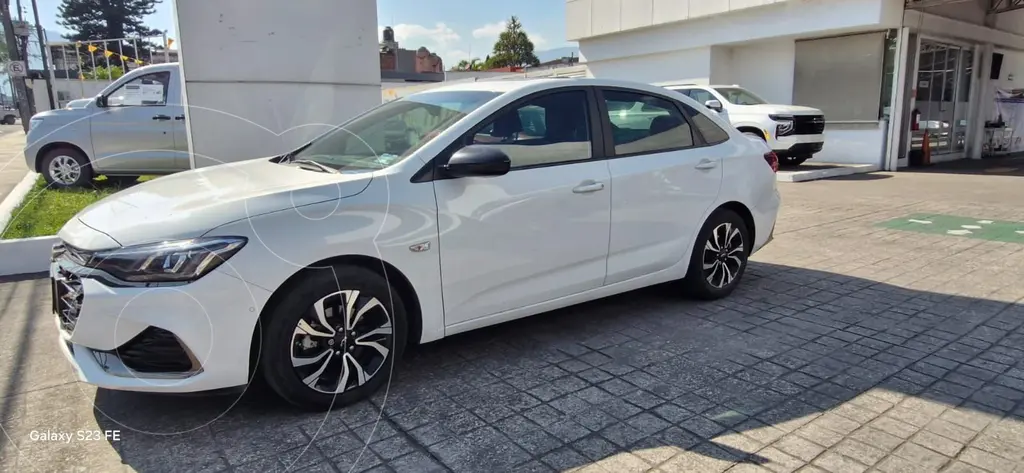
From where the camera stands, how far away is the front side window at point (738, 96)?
1438 cm

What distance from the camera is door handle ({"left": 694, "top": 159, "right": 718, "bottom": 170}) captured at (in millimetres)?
4641

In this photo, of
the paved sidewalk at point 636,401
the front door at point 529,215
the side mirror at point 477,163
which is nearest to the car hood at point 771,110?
the paved sidewalk at point 636,401

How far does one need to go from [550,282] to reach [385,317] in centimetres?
109

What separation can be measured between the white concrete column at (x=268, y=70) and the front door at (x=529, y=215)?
139 inches

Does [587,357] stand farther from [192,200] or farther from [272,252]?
[192,200]

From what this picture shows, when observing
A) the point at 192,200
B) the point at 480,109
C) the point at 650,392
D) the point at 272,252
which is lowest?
the point at 650,392

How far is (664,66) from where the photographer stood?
770 inches

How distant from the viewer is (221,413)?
3.18 meters

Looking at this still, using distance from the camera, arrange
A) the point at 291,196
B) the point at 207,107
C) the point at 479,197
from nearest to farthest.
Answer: the point at 291,196, the point at 479,197, the point at 207,107

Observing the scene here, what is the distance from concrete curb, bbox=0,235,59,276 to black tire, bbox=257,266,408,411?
420 centimetres

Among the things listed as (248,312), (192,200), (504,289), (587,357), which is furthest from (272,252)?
(587,357)

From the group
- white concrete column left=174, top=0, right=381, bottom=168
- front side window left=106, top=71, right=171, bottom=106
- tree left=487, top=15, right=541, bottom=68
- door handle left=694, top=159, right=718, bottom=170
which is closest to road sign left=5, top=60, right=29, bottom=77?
front side window left=106, top=71, right=171, bottom=106

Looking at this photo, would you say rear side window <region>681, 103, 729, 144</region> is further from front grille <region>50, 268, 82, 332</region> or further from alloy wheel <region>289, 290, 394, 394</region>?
front grille <region>50, 268, 82, 332</region>

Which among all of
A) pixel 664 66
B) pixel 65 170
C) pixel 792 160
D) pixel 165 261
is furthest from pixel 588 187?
pixel 664 66
